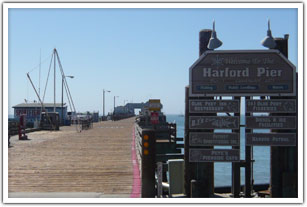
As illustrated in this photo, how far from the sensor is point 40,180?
10.9 meters

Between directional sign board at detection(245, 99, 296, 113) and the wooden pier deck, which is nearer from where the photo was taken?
directional sign board at detection(245, 99, 296, 113)

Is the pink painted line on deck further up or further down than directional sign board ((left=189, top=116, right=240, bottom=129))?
further down

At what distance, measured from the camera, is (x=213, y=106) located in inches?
346

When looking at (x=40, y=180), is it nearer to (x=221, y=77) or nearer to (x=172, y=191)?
(x=172, y=191)

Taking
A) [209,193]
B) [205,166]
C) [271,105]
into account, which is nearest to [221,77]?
[271,105]

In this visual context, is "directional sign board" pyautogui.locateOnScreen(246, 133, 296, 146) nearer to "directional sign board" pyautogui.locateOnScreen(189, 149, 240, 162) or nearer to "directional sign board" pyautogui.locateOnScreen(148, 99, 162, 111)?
"directional sign board" pyautogui.locateOnScreen(189, 149, 240, 162)

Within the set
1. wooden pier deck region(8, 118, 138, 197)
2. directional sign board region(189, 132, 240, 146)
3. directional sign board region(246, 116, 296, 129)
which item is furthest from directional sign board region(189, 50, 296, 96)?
wooden pier deck region(8, 118, 138, 197)

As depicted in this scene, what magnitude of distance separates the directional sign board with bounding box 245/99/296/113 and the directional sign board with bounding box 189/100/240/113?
0.33 meters

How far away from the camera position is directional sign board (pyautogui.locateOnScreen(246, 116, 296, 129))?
8.83m

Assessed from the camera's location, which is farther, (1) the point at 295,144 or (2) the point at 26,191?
(2) the point at 26,191

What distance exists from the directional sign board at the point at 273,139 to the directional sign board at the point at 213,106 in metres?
0.80

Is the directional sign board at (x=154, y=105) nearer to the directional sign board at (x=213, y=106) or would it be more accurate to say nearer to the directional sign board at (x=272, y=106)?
the directional sign board at (x=213, y=106)

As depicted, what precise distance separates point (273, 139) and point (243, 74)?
65.5 inches
